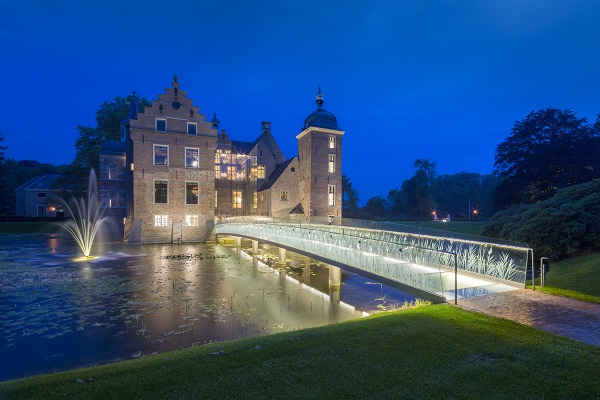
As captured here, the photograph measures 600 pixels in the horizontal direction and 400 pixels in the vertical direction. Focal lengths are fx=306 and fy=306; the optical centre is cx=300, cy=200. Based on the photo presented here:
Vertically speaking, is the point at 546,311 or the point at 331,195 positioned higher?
the point at 331,195

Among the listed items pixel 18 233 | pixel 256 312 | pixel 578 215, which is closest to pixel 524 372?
pixel 256 312

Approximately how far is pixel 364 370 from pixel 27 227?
52.3 m

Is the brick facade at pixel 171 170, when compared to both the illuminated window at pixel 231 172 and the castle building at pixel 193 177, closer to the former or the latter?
the castle building at pixel 193 177

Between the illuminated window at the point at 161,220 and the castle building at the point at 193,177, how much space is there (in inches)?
3.8

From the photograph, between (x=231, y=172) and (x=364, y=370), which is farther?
(x=231, y=172)

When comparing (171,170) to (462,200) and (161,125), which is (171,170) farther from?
(462,200)

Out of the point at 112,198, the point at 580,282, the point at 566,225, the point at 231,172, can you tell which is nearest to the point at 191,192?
the point at 231,172

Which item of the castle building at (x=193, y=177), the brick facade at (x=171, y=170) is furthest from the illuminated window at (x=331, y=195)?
the brick facade at (x=171, y=170)

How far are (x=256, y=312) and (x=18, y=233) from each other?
44.2 meters

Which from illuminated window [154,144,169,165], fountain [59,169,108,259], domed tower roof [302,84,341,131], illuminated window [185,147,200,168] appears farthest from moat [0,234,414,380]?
domed tower roof [302,84,341,131]

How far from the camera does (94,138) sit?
48.5 m

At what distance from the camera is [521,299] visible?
8188 mm

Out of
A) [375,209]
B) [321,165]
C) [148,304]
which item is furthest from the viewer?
[375,209]

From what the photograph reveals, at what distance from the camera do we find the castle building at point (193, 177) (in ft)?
103
